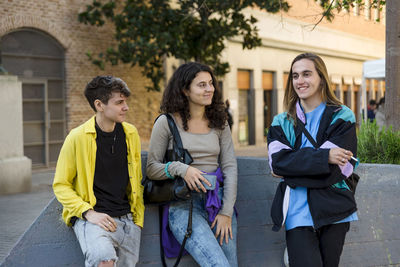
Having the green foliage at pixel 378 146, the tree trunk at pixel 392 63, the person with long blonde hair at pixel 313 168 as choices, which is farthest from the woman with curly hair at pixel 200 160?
the tree trunk at pixel 392 63

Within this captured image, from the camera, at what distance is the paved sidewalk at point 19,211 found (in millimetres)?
7665

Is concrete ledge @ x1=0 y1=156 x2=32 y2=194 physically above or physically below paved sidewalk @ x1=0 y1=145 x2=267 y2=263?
above

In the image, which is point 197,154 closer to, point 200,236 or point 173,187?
point 173,187

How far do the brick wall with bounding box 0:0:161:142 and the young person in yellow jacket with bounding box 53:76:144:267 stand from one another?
12.8m

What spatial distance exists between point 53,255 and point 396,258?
108 inches

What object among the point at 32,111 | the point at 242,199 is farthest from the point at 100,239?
the point at 32,111

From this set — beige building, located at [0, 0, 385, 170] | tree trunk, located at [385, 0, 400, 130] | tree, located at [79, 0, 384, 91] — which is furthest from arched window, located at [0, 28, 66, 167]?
tree trunk, located at [385, 0, 400, 130]

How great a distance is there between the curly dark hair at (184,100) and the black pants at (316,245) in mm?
986

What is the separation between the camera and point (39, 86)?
16.7 meters

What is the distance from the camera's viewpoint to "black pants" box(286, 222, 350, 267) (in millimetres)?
3227

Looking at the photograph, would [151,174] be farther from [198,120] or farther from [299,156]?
[299,156]

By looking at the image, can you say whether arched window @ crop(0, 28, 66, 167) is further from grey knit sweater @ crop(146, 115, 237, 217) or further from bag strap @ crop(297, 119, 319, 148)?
bag strap @ crop(297, 119, 319, 148)

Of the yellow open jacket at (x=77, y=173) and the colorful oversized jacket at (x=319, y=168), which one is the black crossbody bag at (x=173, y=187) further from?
the colorful oversized jacket at (x=319, y=168)

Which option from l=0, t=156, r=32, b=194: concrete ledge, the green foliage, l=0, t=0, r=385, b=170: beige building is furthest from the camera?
l=0, t=0, r=385, b=170: beige building
